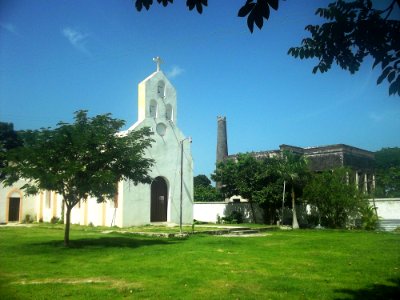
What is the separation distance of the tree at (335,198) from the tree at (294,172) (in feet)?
2.87

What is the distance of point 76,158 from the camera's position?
48.8ft

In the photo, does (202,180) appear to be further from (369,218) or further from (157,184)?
(369,218)

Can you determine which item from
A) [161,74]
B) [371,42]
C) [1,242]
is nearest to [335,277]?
[371,42]

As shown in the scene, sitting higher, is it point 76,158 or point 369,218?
point 76,158

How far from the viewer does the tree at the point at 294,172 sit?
1069 inches

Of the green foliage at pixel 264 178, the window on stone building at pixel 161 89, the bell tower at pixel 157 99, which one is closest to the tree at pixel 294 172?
the green foliage at pixel 264 178

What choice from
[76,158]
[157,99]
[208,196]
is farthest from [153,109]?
[208,196]

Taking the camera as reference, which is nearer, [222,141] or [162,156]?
[162,156]

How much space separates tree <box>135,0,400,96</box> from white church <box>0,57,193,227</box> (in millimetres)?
20105

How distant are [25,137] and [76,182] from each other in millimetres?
2536

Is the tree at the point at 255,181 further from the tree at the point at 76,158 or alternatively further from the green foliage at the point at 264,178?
the tree at the point at 76,158

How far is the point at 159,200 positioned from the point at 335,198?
1169 centimetres

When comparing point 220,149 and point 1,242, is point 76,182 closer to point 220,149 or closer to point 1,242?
point 1,242

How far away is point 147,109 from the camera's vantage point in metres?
26.7
